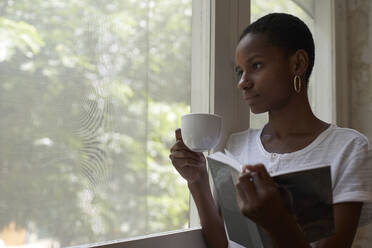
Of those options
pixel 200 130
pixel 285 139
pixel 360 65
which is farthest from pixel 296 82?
pixel 360 65

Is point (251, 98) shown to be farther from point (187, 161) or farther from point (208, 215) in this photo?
point (208, 215)

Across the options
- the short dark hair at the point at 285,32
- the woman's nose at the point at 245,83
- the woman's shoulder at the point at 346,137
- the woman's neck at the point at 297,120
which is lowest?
the woman's shoulder at the point at 346,137

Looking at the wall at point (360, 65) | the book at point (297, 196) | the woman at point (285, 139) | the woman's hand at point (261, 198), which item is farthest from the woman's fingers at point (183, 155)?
the wall at point (360, 65)

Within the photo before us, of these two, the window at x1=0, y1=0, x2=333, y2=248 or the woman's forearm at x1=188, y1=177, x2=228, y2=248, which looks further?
the woman's forearm at x1=188, y1=177, x2=228, y2=248

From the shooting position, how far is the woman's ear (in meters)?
0.95

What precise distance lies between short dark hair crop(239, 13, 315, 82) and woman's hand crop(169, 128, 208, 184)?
333 millimetres

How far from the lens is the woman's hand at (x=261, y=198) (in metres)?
0.68

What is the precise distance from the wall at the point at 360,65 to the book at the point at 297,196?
3.38ft

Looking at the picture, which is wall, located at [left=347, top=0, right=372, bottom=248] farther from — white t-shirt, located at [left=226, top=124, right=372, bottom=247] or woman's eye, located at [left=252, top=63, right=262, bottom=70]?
woman's eye, located at [left=252, top=63, right=262, bottom=70]

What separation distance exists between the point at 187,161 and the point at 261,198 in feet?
0.99

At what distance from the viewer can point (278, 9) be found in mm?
1399

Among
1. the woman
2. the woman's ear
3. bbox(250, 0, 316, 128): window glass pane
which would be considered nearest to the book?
the woman

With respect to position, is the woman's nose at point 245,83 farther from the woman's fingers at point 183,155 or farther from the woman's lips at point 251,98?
the woman's fingers at point 183,155

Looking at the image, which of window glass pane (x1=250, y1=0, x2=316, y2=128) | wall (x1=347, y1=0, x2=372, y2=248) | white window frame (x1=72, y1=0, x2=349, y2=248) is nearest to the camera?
white window frame (x1=72, y1=0, x2=349, y2=248)
